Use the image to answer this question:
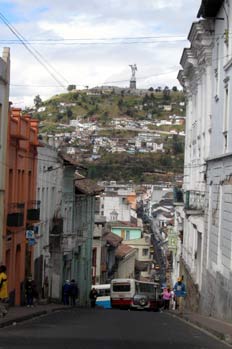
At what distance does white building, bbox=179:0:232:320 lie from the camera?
26594 millimetres

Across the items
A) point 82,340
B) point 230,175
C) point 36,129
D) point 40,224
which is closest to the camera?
point 82,340

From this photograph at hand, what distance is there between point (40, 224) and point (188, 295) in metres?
8.46

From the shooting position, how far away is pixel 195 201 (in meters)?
37.0

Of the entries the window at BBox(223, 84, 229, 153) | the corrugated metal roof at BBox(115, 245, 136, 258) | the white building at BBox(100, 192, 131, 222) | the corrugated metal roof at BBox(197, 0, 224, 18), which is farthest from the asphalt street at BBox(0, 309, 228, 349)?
the white building at BBox(100, 192, 131, 222)

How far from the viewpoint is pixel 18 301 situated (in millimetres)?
32438

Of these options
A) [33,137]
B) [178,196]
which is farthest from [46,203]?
[178,196]

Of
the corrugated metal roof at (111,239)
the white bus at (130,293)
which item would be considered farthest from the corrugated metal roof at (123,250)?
the white bus at (130,293)

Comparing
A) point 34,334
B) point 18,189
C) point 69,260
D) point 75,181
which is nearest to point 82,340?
point 34,334

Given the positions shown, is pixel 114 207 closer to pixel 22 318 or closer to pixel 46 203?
pixel 46 203

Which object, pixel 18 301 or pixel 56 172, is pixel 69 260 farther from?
pixel 18 301

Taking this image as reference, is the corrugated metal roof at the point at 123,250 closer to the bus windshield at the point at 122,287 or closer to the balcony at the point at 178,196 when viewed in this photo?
the bus windshield at the point at 122,287

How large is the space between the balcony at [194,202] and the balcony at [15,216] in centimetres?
840

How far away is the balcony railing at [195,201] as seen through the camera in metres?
35.5

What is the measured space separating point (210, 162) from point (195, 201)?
21.3 feet
